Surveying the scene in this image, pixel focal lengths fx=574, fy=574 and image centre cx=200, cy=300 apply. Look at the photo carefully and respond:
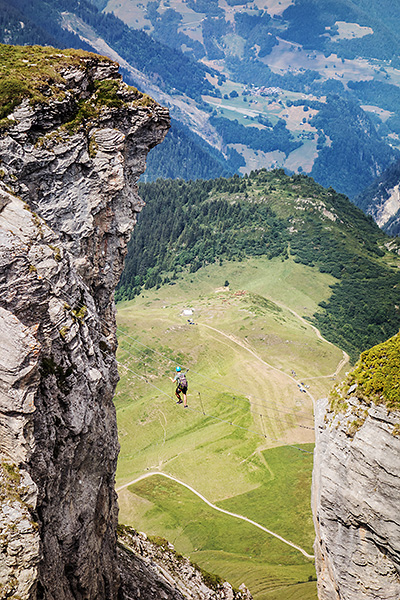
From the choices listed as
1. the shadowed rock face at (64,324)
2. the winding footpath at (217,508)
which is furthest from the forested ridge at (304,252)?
the shadowed rock face at (64,324)

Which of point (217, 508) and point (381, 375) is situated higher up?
point (381, 375)

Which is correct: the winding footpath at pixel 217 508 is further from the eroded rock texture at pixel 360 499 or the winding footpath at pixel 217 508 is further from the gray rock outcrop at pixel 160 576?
the eroded rock texture at pixel 360 499

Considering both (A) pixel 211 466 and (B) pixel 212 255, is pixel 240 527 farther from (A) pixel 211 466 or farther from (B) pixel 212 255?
(B) pixel 212 255

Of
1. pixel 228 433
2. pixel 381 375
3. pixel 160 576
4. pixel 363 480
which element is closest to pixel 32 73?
pixel 381 375

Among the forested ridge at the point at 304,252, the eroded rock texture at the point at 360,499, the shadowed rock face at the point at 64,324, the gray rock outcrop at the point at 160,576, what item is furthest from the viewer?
the forested ridge at the point at 304,252

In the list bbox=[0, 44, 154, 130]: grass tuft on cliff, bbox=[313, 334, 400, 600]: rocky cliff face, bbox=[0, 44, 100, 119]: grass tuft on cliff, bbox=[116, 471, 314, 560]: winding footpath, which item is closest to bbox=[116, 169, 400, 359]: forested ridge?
bbox=[116, 471, 314, 560]: winding footpath

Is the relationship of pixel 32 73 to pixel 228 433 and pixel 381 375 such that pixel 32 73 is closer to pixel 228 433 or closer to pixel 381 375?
pixel 381 375

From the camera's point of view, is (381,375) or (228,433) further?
(228,433)

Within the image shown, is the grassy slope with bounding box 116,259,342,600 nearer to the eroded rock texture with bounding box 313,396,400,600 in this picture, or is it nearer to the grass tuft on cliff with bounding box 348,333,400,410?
the eroded rock texture with bounding box 313,396,400,600
